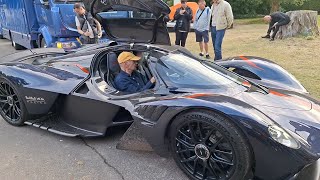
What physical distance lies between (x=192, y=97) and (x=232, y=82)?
26.7 inches

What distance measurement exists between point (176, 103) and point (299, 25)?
9.87m

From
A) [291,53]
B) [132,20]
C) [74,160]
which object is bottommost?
[74,160]

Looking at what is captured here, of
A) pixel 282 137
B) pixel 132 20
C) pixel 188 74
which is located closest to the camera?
pixel 282 137

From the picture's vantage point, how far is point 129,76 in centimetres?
377

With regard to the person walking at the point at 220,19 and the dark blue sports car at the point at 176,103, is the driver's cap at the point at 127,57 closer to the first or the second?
the dark blue sports car at the point at 176,103

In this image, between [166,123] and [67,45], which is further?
[67,45]

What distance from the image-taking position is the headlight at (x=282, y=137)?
248cm

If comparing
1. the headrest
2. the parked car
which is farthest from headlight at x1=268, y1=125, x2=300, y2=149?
the parked car

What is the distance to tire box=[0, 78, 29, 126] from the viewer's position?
165 inches

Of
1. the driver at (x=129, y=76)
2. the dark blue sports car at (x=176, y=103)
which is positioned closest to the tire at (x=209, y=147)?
the dark blue sports car at (x=176, y=103)

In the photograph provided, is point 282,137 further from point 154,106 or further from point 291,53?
point 291,53

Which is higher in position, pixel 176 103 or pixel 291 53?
pixel 176 103

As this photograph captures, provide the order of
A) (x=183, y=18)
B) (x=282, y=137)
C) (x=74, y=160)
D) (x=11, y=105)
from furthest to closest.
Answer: (x=183, y=18)
(x=11, y=105)
(x=74, y=160)
(x=282, y=137)

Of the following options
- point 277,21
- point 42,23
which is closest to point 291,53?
point 277,21
